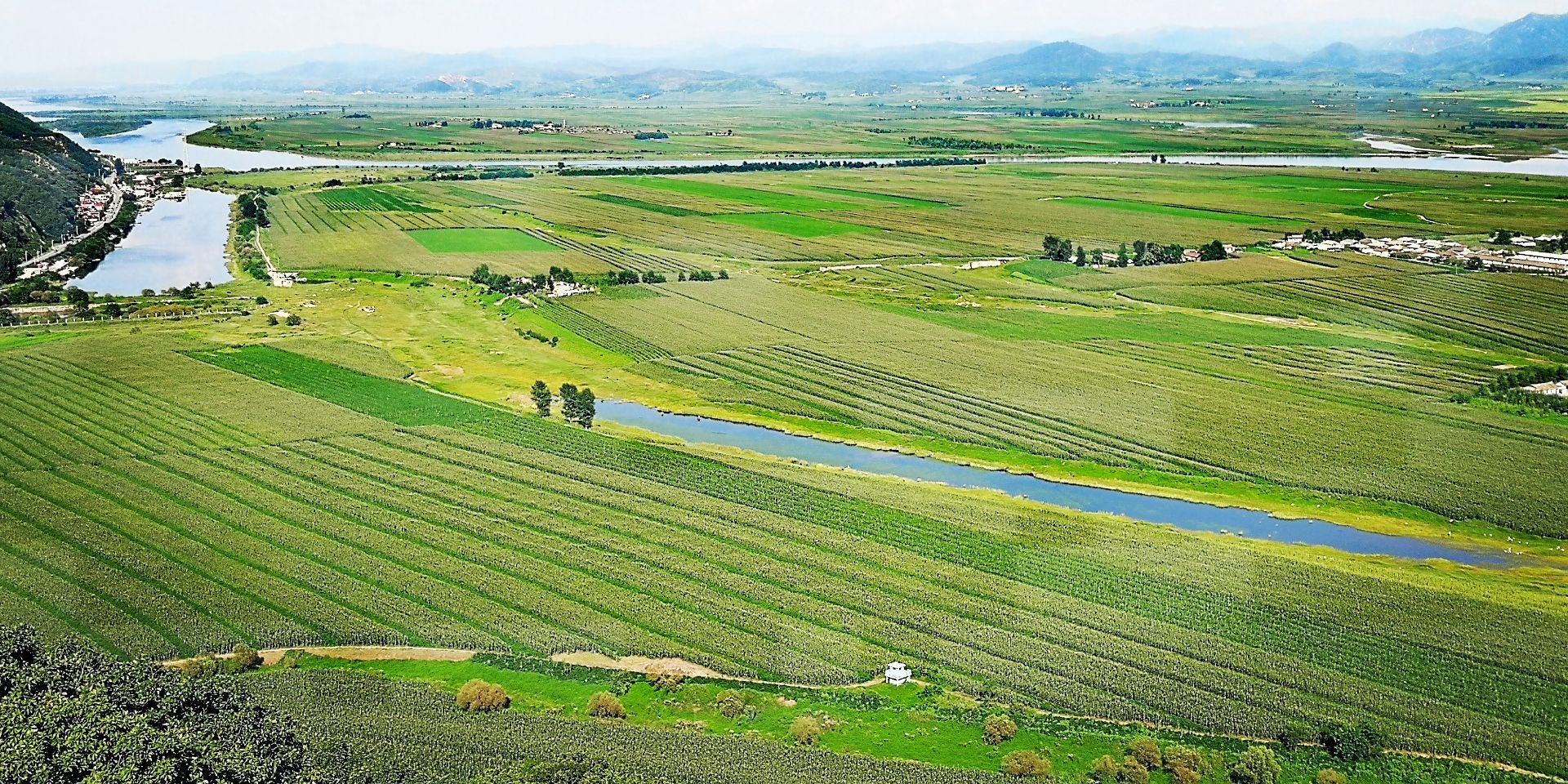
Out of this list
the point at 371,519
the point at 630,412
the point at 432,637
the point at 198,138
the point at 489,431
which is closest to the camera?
the point at 432,637

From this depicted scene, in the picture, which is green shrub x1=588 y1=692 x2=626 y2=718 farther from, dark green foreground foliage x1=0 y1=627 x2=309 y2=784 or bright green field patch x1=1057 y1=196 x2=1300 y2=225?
bright green field patch x1=1057 y1=196 x2=1300 y2=225

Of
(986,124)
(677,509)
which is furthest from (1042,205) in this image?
(986,124)

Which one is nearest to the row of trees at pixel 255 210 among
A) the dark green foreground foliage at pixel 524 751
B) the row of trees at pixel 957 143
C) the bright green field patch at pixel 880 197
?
the bright green field patch at pixel 880 197

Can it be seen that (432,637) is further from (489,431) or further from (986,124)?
(986,124)

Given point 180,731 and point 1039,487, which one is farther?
point 1039,487

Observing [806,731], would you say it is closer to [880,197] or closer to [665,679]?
[665,679]

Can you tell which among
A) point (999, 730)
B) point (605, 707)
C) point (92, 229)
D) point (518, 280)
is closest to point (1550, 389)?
point (999, 730)

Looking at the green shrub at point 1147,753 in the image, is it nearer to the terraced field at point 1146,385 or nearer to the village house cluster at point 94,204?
the terraced field at point 1146,385
